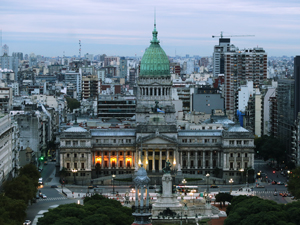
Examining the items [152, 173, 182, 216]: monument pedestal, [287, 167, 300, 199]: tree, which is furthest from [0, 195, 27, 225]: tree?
[287, 167, 300, 199]: tree

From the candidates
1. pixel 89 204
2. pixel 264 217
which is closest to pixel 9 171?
pixel 89 204

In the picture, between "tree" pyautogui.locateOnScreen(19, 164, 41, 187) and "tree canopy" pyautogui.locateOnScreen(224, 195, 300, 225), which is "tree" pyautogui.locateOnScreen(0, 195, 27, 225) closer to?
"tree canopy" pyautogui.locateOnScreen(224, 195, 300, 225)

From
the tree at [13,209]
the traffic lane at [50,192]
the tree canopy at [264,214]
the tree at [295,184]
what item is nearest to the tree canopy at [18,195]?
the tree at [13,209]

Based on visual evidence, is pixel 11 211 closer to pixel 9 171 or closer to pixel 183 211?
pixel 183 211

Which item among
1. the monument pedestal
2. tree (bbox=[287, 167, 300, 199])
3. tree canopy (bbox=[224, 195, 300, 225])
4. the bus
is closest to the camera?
tree canopy (bbox=[224, 195, 300, 225])

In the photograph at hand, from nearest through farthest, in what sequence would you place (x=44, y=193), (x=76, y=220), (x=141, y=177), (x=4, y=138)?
1. (x=141, y=177)
2. (x=76, y=220)
3. (x=4, y=138)
4. (x=44, y=193)

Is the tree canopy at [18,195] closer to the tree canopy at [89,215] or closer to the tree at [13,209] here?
the tree at [13,209]
